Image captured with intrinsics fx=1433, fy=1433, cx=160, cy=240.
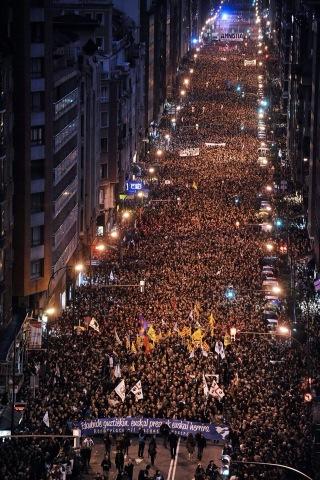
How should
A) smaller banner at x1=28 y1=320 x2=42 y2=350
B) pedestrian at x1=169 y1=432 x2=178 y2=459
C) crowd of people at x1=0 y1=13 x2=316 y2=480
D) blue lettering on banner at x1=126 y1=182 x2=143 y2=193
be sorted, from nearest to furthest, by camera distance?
crowd of people at x1=0 y1=13 x2=316 y2=480, pedestrian at x1=169 y1=432 x2=178 y2=459, smaller banner at x1=28 y1=320 x2=42 y2=350, blue lettering on banner at x1=126 y1=182 x2=143 y2=193

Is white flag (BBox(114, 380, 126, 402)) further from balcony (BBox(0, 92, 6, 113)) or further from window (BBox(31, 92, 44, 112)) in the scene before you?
window (BBox(31, 92, 44, 112))

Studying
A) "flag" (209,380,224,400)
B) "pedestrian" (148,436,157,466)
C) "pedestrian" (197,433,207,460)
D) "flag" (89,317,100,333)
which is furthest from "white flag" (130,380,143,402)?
"flag" (89,317,100,333)

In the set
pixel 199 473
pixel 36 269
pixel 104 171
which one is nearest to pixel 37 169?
pixel 36 269

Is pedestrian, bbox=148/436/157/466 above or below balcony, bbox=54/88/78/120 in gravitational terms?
below

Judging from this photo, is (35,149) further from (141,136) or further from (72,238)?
(141,136)

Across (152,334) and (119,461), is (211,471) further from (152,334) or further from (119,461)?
(152,334)
